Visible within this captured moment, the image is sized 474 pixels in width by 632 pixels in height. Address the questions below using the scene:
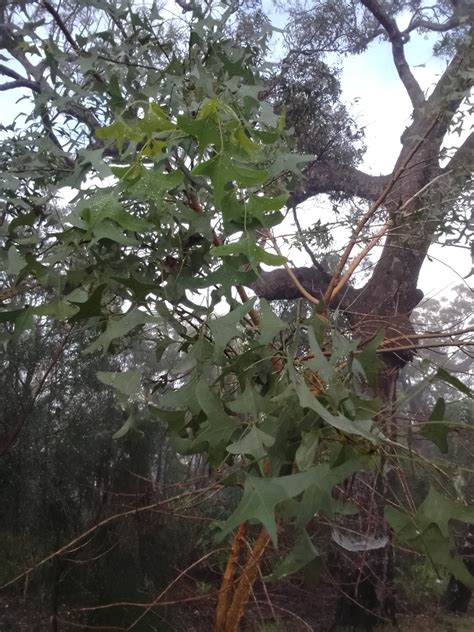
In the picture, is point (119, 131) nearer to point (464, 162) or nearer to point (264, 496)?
point (264, 496)

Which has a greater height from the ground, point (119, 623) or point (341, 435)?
point (341, 435)

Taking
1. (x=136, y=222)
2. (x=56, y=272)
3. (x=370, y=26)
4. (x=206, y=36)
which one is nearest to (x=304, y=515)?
(x=136, y=222)

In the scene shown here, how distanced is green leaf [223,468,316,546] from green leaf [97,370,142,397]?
0.23 m

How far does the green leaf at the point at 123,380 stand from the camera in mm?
695

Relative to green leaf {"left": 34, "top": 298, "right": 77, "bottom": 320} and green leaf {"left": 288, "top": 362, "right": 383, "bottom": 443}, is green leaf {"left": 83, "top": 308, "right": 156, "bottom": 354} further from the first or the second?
green leaf {"left": 288, "top": 362, "right": 383, "bottom": 443}

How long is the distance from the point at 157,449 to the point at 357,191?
6.16 ft

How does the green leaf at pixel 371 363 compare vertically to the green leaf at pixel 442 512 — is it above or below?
above

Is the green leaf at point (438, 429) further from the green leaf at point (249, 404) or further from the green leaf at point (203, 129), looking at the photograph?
the green leaf at point (203, 129)

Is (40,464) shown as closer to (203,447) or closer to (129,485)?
(129,485)

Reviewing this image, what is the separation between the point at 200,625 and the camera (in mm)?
2316

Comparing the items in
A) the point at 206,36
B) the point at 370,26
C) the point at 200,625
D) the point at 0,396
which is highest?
the point at 370,26

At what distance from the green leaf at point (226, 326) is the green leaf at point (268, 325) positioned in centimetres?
4

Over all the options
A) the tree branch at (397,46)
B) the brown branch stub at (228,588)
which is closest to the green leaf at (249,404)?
the brown branch stub at (228,588)

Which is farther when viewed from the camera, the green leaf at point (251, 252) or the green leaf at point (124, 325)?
the green leaf at point (124, 325)
